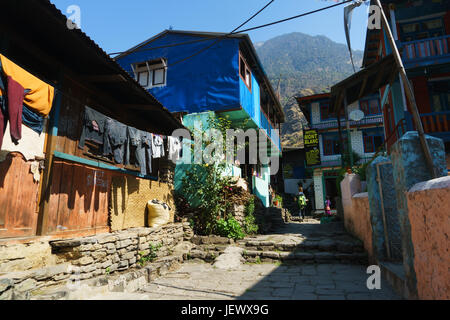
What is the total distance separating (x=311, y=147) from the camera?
69.2ft

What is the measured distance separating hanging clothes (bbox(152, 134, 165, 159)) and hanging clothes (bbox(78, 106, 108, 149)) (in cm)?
170

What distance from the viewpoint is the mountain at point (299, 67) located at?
6184 centimetres

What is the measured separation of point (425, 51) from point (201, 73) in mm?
9037

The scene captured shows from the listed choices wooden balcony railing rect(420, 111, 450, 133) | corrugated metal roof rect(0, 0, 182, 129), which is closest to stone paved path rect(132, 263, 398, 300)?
corrugated metal roof rect(0, 0, 182, 129)

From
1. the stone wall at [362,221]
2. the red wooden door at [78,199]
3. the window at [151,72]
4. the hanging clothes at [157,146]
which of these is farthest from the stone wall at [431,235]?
the window at [151,72]

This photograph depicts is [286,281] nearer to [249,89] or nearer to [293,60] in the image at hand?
[249,89]

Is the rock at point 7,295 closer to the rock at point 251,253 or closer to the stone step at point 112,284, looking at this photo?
the stone step at point 112,284

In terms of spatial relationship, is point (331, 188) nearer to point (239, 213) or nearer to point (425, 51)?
point (425, 51)

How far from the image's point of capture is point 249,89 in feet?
41.4

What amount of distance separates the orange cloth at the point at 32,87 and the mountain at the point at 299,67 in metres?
44.4

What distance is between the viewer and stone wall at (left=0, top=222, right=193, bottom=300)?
3.66 m

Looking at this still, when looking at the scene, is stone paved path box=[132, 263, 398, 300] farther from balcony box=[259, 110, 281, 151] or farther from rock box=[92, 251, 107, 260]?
balcony box=[259, 110, 281, 151]

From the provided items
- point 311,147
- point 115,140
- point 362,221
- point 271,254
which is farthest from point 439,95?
point 115,140
